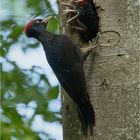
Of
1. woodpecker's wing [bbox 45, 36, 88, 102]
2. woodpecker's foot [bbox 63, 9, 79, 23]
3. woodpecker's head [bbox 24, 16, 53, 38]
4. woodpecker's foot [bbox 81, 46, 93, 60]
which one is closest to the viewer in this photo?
woodpecker's wing [bbox 45, 36, 88, 102]

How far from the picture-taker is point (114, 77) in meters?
3.21

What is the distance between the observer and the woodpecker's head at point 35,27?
3.99 m

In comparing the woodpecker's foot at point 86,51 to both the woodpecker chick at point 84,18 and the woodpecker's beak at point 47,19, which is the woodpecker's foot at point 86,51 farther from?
the woodpecker's beak at point 47,19

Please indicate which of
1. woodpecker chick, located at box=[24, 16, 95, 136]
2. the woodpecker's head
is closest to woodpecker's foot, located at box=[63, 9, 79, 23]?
woodpecker chick, located at box=[24, 16, 95, 136]

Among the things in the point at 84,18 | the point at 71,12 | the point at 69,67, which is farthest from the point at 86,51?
the point at 84,18

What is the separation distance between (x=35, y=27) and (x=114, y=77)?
991 millimetres

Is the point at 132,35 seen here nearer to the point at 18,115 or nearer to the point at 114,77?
the point at 114,77

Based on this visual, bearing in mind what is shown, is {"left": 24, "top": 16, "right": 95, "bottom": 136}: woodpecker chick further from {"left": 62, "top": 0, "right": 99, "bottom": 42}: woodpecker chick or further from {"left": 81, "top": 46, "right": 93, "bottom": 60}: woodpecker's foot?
{"left": 62, "top": 0, "right": 99, "bottom": 42}: woodpecker chick

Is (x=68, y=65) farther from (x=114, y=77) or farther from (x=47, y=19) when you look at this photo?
(x=47, y=19)

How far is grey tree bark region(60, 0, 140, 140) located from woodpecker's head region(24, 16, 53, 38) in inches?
26.0

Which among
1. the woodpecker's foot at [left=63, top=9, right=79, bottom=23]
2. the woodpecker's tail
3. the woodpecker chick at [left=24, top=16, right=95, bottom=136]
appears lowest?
the woodpecker's tail

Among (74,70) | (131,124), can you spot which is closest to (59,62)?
(74,70)

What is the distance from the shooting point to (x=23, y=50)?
5.10m

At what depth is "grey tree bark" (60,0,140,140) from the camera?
10.2 ft
